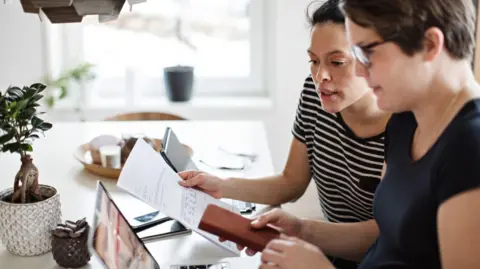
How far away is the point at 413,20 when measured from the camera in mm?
926

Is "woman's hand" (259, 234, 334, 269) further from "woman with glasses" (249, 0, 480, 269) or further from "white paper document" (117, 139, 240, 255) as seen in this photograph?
"white paper document" (117, 139, 240, 255)

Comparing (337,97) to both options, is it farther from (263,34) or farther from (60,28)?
(60,28)

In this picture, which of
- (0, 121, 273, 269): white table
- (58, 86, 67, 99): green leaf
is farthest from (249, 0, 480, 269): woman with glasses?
(58, 86, 67, 99): green leaf

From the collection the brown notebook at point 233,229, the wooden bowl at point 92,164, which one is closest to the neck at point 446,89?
the brown notebook at point 233,229

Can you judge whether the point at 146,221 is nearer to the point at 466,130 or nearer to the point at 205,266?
the point at 205,266

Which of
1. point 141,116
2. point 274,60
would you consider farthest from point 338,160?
point 274,60

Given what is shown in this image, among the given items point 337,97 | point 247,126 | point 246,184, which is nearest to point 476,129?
point 337,97

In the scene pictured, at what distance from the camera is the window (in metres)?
3.15

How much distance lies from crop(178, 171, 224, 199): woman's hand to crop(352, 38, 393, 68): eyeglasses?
2.07ft

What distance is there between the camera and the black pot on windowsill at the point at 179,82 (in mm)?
3004

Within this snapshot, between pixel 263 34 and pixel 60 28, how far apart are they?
0.97 metres

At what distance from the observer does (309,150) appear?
5.68ft

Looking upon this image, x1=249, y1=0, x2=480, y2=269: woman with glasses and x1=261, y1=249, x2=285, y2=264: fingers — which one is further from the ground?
x1=249, y1=0, x2=480, y2=269: woman with glasses

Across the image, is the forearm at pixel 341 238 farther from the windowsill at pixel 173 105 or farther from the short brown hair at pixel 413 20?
the windowsill at pixel 173 105
